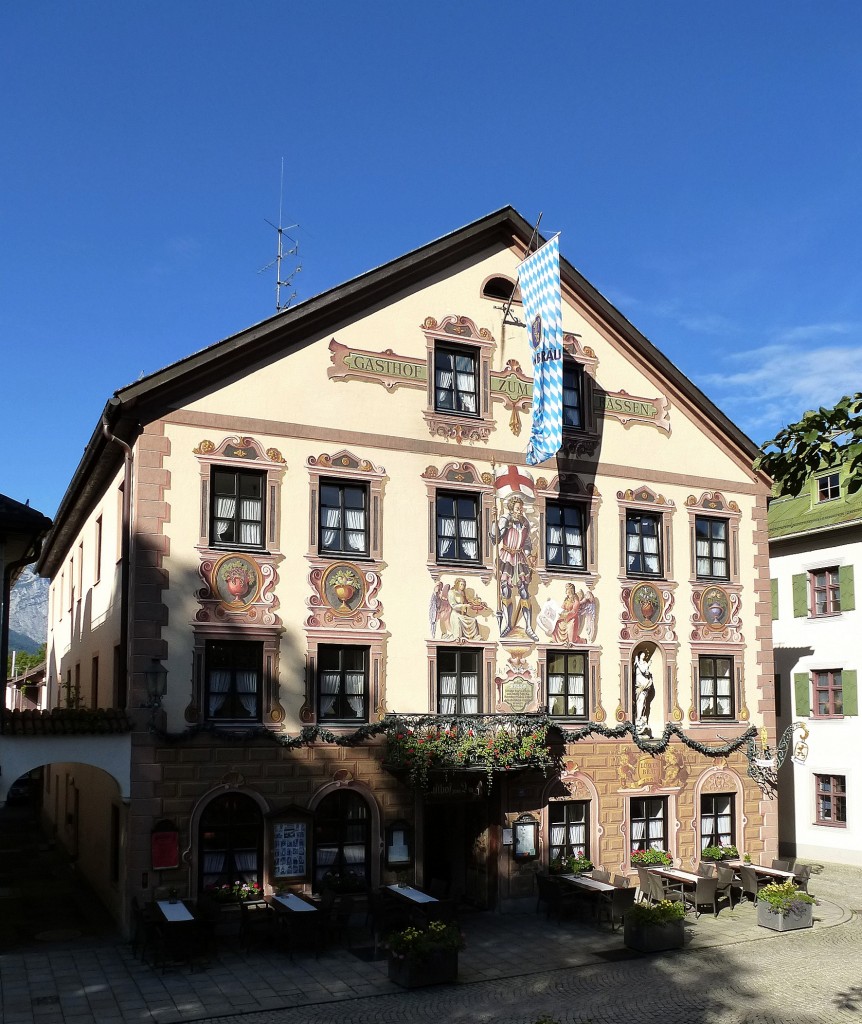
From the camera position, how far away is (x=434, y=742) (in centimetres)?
2192

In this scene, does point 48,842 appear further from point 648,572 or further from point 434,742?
point 648,572

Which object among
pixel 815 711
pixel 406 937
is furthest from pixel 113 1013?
pixel 815 711

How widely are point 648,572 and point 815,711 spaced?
10.2 m

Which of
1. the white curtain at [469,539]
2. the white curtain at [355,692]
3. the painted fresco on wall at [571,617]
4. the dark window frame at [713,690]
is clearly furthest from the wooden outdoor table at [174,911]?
the dark window frame at [713,690]

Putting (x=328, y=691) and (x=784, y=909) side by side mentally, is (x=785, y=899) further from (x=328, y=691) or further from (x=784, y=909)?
(x=328, y=691)

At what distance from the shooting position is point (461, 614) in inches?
939

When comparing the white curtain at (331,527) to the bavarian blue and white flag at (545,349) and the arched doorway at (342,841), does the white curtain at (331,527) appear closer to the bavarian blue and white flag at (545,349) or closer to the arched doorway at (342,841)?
the bavarian blue and white flag at (545,349)

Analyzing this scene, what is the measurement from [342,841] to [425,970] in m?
4.77

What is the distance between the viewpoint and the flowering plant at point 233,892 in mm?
20469

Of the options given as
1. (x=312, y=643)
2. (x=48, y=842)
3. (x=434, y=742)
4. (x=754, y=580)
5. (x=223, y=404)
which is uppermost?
(x=223, y=404)

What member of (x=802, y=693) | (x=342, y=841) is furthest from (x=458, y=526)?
(x=802, y=693)

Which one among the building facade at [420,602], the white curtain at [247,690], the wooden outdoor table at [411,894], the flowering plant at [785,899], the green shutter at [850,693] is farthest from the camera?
the green shutter at [850,693]

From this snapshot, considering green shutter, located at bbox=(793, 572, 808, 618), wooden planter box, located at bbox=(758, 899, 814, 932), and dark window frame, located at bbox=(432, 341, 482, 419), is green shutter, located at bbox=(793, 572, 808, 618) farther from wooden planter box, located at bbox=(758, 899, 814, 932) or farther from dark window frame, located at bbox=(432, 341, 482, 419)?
dark window frame, located at bbox=(432, 341, 482, 419)

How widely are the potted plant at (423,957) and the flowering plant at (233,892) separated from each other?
358 cm
